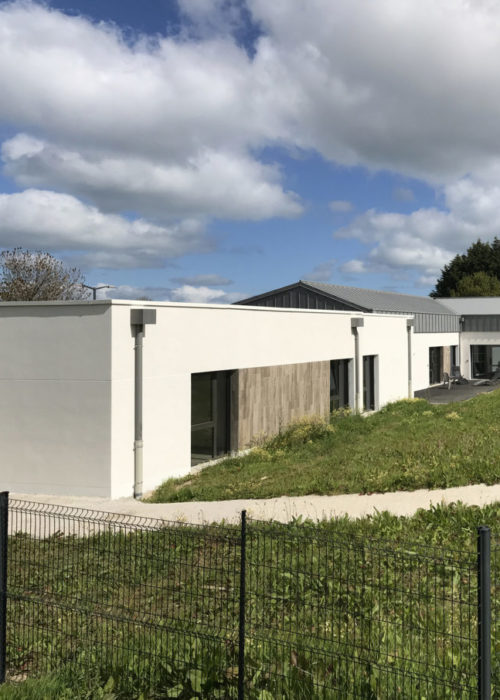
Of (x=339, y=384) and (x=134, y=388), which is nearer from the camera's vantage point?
(x=134, y=388)

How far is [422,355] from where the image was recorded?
111ft

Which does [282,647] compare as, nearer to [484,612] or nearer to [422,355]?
[484,612]

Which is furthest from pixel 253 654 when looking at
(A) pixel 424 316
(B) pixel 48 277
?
(B) pixel 48 277

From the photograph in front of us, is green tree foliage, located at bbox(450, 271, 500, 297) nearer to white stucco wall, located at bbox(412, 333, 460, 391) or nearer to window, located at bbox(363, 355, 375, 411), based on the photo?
white stucco wall, located at bbox(412, 333, 460, 391)

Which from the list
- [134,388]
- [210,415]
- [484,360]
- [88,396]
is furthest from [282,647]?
[484,360]

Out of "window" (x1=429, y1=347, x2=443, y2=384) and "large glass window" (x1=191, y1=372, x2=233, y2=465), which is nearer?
"large glass window" (x1=191, y1=372, x2=233, y2=465)

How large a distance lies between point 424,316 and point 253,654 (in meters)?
31.1

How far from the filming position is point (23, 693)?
4723 mm

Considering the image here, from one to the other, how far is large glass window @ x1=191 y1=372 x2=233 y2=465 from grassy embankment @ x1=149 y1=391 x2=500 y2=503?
69 centimetres

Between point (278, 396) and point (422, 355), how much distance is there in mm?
17943

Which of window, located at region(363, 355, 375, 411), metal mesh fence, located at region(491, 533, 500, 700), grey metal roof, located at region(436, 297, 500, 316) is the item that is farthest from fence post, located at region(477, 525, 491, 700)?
grey metal roof, located at region(436, 297, 500, 316)

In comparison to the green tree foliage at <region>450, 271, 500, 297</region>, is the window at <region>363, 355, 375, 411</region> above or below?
below

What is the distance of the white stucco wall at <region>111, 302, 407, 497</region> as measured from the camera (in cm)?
1252

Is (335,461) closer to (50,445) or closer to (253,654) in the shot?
(50,445)
